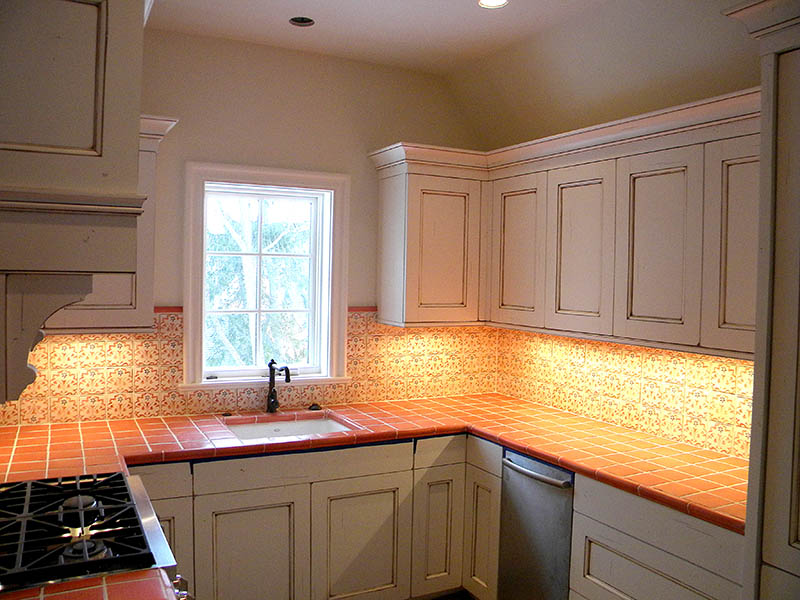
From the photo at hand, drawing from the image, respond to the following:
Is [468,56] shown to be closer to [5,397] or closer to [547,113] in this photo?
[547,113]

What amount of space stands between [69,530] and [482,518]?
6.34 feet

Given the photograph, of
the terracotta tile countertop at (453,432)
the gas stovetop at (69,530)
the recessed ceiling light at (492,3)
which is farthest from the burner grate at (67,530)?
the recessed ceiling light at (492,3)

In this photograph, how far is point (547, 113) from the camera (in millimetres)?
3490

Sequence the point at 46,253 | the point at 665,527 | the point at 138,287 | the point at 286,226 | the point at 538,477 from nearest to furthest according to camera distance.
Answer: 1. the point at 46,253
2. the point at 665,527
3. the point at 538,477
4. the point at 138,287
5. the point at 286,226

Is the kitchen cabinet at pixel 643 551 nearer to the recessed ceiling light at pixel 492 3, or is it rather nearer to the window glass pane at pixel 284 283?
the window glass pane at pixel 284 283

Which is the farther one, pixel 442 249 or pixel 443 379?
pixel 443 379

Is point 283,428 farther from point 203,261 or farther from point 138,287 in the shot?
point 138,287

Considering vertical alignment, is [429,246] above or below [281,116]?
below

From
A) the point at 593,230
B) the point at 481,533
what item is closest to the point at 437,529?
the point at 481,533

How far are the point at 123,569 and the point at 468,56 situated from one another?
285 centimetres

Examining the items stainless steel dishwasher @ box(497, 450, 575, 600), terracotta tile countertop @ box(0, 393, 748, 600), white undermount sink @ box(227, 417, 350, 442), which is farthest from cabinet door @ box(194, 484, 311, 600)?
stainless steel dishwasher @ box(497, 450, 575, 600)

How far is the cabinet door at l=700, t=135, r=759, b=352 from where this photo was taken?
2.36 meters

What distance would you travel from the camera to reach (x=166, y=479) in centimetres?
273

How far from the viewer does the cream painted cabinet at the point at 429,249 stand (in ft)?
11.6
